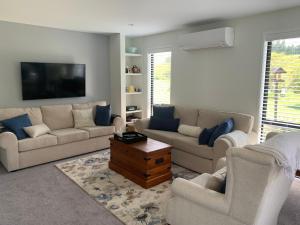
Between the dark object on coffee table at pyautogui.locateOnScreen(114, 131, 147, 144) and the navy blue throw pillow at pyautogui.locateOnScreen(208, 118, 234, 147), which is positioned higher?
the navy blue throw pillow at pyautogui.locateOnScreen(208, 118, 234, 147)

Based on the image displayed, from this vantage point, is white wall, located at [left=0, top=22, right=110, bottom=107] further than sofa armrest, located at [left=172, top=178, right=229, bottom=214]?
Yes

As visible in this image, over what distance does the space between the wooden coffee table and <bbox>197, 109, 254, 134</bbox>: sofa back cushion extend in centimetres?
112

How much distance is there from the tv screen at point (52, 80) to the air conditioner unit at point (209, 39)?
2370 millimetres

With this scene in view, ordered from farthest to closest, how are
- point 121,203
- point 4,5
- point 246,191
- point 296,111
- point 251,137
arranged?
point 251,137
point 296,111
point 4,5
point 121,203
point 246,191

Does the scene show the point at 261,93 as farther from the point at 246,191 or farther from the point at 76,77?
the point at 76,77

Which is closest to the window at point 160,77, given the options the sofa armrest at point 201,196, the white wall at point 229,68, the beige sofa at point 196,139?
the white wall at point 229,68

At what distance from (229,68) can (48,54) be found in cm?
361

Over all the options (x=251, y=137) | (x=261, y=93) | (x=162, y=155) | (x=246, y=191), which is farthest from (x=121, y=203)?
(x=261, y=93)

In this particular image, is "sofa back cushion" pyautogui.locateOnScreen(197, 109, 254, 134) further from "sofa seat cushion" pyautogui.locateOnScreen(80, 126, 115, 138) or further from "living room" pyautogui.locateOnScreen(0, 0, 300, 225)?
"sofa seat cushion" pyautogui.locateOnScreen(80, 126, 115, 138)

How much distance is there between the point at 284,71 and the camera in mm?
3543

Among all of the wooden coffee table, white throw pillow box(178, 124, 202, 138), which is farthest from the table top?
white throw pillow box(178, 124, 202, 138)

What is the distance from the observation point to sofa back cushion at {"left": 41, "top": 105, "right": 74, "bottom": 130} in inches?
178

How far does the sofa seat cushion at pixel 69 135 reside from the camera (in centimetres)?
409

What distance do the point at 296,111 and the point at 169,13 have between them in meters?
2.41
